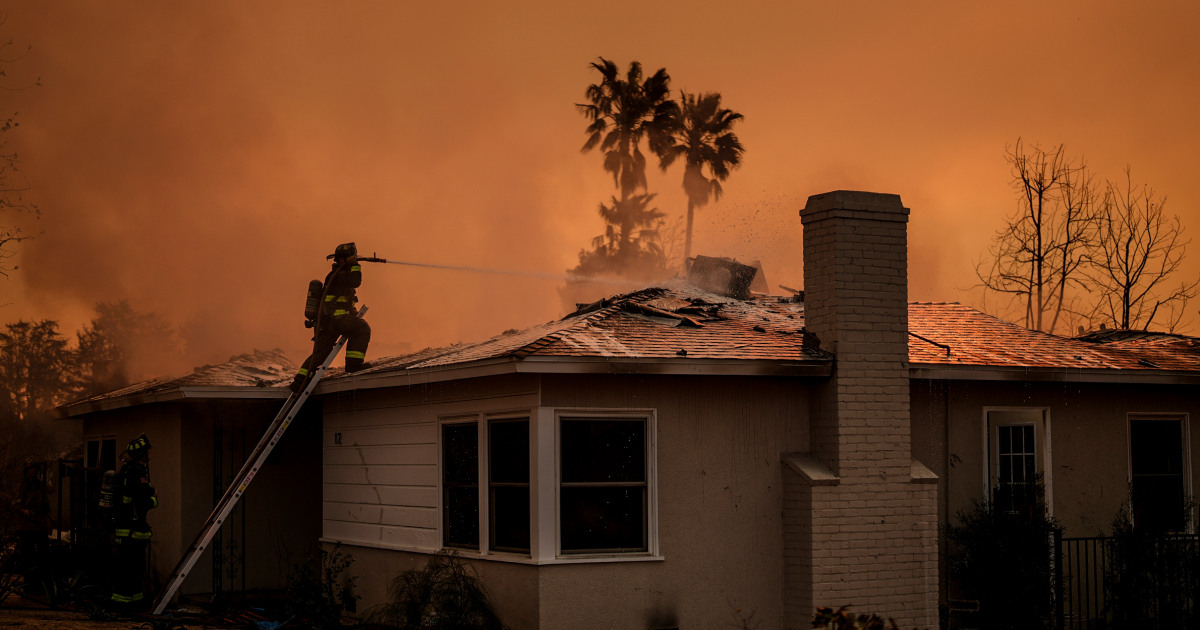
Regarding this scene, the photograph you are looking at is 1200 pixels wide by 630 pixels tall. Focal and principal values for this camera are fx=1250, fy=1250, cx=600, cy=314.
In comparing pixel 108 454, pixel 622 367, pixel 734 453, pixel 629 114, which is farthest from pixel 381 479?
pixel 629 114

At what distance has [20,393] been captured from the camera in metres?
52.1

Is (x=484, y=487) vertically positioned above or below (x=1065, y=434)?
below

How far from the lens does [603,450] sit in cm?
1195

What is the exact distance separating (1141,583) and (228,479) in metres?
11.2

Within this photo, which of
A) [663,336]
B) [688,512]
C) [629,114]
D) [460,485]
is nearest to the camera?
[688,512]

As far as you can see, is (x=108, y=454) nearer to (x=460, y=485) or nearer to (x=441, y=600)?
(x=460, y=485)

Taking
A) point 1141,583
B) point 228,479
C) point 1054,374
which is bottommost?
point 1141,583

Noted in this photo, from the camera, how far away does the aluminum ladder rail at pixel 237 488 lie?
45.6 ft

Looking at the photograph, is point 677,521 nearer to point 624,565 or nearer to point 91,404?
point 624,565

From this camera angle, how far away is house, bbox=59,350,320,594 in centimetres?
1625

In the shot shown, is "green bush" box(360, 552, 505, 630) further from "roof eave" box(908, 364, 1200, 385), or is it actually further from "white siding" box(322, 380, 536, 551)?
"roof eave" box(908, 364, 1200, 385)

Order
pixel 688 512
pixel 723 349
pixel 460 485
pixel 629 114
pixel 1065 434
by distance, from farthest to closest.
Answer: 1. pixel 629 114
2. pixel 1065 434
3. pixel 460 485
4. pixel 723 349
5. pixel 688 512

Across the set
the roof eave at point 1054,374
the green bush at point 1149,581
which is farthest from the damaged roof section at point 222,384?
the green bush at point 1149,581

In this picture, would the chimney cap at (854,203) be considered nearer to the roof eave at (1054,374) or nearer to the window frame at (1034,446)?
the roof eave at (1054,374)
